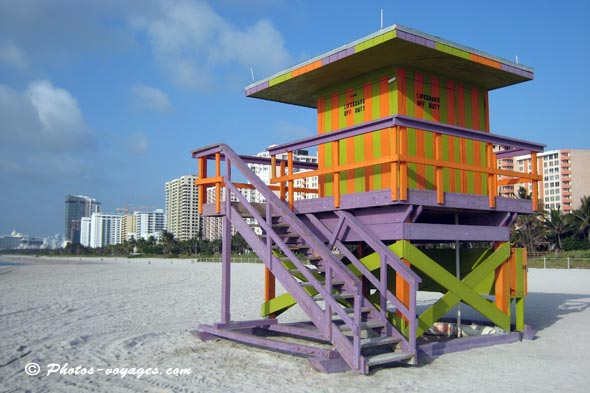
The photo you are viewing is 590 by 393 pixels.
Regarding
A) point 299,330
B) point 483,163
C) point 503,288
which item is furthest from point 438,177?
point 299,330

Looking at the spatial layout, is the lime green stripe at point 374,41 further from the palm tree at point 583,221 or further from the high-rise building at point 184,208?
the high-rise building at point 184,208

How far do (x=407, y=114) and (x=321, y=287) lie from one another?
3267 millimetres

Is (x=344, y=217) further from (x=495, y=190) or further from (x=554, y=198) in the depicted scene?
(x=554, y=198)

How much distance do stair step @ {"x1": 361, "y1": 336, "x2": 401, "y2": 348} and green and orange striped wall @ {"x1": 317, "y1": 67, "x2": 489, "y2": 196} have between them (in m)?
2.36

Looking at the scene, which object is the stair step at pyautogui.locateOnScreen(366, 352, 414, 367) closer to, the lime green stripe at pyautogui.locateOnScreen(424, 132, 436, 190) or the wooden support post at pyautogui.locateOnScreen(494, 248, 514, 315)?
the lime green stripe at pyautogui.locateOnScreen(424, 132, 436, 190)

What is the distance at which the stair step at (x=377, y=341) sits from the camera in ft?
22.3

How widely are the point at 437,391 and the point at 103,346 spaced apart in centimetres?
597

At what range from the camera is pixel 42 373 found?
7.42m

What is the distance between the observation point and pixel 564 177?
4788 inches

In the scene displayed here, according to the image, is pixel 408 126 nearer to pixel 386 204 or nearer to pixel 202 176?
pixel 386 204

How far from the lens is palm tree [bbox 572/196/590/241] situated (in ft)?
191

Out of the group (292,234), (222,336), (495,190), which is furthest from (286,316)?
(495,190)

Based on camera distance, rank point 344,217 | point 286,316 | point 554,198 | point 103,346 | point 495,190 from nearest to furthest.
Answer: point 344,217, point 495,190, point 103,346, point 286,316, point 554,198

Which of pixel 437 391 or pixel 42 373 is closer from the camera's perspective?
pixel 437 391
